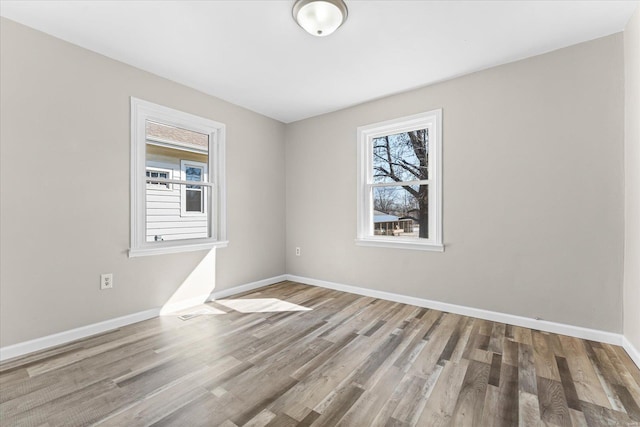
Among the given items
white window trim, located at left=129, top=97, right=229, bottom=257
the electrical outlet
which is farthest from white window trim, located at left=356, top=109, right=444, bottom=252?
the electrical outlet

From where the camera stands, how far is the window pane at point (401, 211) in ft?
11.0

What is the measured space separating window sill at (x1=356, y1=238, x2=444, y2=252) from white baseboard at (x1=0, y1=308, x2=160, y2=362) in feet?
8.20

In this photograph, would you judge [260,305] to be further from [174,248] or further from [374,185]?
[374,185]

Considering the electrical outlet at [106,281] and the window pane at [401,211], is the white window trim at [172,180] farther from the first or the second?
the window pane at [401,211]

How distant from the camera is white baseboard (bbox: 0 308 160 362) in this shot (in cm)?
212

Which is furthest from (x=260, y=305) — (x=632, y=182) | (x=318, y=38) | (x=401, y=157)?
(x=632, y=182)

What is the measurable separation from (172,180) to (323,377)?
8.24 feet

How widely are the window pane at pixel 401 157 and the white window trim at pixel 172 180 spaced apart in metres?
2.02

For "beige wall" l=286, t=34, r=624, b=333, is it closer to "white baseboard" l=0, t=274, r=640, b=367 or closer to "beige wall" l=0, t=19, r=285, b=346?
"white baseboard" l=0, t=274, r=640, b=367

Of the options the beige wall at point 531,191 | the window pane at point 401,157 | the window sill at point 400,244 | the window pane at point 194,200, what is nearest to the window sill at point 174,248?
the window pane at point 194,200

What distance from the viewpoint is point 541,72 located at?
2584 mm

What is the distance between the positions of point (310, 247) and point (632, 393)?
131 inches

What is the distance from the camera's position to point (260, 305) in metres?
3.31

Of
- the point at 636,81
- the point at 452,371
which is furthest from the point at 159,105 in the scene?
the point at 636,81
